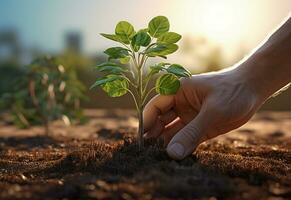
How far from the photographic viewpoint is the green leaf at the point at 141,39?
7.39 feet

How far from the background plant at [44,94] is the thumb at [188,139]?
204 cm

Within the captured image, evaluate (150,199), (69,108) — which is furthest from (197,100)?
(69,108)

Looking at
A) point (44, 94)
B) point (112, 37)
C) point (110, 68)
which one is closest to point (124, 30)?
point (112, 37)

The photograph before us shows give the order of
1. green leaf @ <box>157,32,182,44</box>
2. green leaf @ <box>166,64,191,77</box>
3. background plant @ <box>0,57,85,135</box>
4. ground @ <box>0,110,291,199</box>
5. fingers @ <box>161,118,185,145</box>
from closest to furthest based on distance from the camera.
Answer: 1. ground @ <box>0,110,291,199</box>
2. green leaf @ <box>166,64,191,77</box>
3. green leaf @ <box>157,32,182,44</box>
4. fingers @ <box>161,118,185,145</box>
5. background plant @ <box>0,57,85,135</box>

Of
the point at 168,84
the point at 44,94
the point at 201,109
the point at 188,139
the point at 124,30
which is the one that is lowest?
the point at 44,94

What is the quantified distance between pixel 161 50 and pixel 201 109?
41 centimetres

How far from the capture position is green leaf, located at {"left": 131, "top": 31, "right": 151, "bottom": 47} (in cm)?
225

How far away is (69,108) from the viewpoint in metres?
4.76

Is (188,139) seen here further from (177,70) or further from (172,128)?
(172,128)

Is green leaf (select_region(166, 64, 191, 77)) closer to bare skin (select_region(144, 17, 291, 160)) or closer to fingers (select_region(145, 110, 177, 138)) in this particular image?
bare skin (select_region(144, 17, 291, 160))

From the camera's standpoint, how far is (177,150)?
2.25 m

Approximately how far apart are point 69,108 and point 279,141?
1947mm

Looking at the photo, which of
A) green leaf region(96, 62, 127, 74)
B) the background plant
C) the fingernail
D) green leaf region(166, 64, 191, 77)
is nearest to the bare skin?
the fingernail

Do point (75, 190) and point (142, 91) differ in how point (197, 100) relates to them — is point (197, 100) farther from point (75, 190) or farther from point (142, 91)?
point (75, 190)
